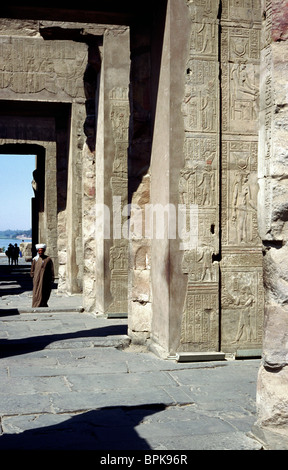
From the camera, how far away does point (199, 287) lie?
5.52m

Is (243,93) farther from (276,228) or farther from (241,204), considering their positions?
(276,228)

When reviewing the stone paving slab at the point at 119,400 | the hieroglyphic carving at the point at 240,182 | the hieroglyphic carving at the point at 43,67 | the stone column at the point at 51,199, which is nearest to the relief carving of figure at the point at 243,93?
the hieroglyphic carving at the point at 240,182

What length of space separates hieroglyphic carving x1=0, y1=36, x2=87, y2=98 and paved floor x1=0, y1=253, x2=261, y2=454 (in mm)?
6498

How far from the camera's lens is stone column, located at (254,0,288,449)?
3242 millimetres

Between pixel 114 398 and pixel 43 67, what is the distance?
9019mm

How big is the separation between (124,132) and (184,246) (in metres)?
3.61

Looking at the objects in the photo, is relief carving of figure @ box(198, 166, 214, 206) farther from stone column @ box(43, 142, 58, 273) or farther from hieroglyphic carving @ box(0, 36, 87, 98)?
stone column @ box(43, 142, 58, 273)

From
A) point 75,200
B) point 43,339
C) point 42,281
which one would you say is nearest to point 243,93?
point 43,339

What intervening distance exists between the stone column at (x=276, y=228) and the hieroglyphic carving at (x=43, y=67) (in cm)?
900

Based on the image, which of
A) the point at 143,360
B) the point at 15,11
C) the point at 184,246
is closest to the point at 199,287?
the point at 184,246

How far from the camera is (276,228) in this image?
3.26 meters

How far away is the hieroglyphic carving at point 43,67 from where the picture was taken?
38.3 ft

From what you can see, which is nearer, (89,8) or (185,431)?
(185,431)

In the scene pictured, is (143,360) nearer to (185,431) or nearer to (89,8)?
(185,431)
